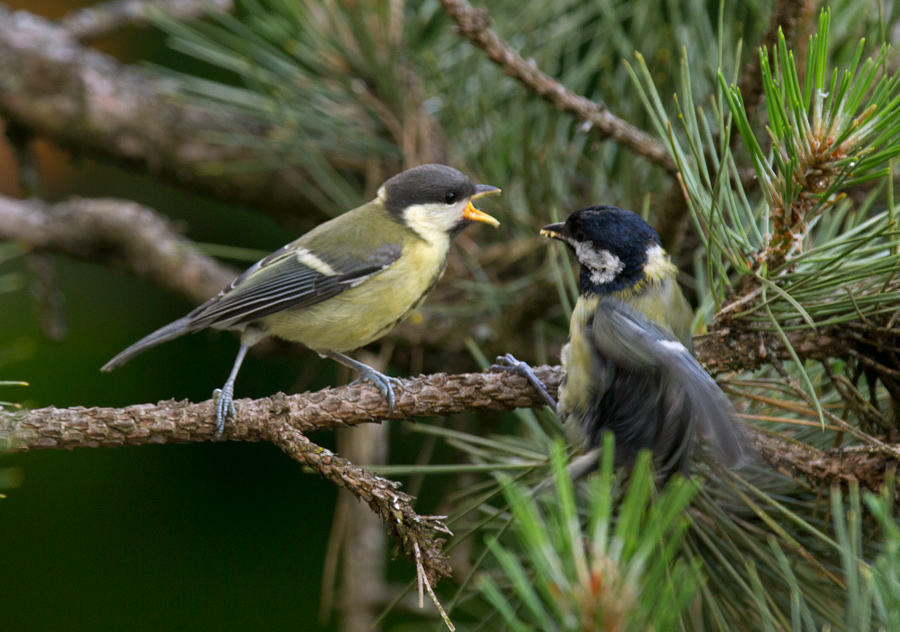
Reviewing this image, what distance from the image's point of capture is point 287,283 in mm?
1407

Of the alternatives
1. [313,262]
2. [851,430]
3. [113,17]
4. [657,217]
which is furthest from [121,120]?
[851,430]

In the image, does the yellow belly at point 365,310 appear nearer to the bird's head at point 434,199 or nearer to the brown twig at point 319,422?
the bird's head at point 434,199

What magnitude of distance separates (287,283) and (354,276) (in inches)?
4.8

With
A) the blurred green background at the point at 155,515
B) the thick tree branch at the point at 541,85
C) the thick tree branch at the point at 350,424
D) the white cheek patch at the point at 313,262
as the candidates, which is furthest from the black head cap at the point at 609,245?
the blurred green background at the point at 155,515

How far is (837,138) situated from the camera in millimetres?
758

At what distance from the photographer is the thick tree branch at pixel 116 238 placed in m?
1.70

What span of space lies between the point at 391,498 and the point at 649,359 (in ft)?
1.16

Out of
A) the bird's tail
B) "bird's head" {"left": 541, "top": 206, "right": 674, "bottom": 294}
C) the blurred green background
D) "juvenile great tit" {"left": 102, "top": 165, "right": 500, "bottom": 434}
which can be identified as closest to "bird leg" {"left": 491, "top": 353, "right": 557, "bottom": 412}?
"bird's head" {"left": 541, "top": 206, "right": 674, "bottom": 294}

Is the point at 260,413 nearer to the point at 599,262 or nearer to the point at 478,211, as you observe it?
the point at 599,262

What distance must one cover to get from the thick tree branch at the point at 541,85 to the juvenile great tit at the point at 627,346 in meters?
0.12

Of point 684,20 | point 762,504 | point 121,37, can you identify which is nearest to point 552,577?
point 762,504

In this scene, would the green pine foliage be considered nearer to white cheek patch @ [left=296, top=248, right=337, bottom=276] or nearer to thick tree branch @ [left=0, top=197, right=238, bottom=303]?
white cheek patch @ [left=296, top=248, right=337, bottom=276]

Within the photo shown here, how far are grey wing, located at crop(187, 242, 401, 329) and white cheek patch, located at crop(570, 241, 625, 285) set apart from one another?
41 centimetres

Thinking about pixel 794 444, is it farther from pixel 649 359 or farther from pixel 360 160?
pixel 360 160
